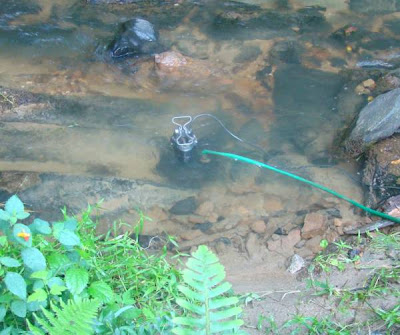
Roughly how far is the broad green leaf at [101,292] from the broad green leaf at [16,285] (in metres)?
0.40

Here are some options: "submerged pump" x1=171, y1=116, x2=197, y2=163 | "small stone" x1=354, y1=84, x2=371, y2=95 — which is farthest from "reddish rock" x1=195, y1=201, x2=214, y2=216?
"small stone" x1=354, y1=84, x2=371, y2=95

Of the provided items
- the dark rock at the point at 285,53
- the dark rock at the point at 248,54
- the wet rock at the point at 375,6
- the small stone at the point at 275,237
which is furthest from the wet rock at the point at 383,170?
the wet rock at the point at 375,6

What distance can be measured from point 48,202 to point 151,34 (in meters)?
2.86

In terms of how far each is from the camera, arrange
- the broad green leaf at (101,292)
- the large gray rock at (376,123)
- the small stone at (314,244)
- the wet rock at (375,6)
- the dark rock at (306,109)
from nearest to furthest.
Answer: the broad green leaf at (101,292)
the small stone at (314,244)
the large gray rock at (376,123)
the dark rock at (306,109)
the wet rock at (375,6)

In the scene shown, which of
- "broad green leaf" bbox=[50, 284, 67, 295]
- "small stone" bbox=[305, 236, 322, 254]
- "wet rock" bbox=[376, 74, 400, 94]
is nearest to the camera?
"broad green leaf" bbox=[50, 284, 67, 295]

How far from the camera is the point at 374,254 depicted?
3.02 m

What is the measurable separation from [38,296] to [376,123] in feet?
10.3

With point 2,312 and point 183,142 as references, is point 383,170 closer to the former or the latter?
point 183,142

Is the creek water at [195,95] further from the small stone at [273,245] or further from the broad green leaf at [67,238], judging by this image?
the broad green leaf at [67,238]

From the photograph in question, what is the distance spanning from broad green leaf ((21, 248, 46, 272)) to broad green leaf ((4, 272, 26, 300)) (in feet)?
0.34

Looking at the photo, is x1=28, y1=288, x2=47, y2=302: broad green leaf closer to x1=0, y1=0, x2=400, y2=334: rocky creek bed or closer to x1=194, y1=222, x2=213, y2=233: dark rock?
x1=0, y1=0, x2=400, y2=334: rocky creek bed

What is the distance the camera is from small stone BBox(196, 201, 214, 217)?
377 centimetres

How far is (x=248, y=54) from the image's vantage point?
18.2 ft

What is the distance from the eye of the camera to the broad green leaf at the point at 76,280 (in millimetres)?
2150
